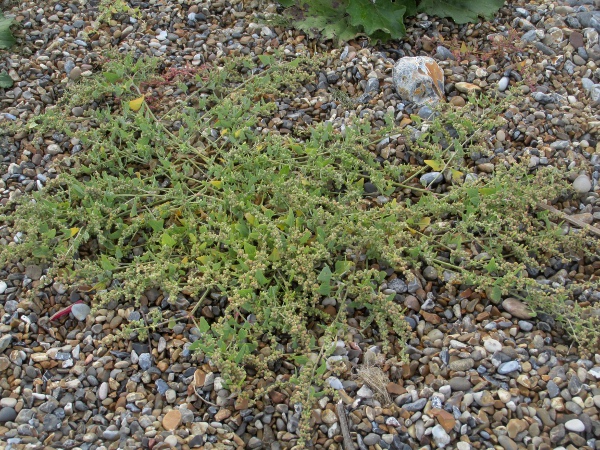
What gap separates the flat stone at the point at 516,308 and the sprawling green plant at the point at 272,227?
6cm

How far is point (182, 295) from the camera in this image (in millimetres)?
2779

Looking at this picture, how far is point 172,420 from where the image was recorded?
239cm

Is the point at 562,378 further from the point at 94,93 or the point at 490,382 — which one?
the point at 94,93

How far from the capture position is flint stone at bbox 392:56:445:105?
346cm

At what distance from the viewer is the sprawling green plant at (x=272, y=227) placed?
259 cm

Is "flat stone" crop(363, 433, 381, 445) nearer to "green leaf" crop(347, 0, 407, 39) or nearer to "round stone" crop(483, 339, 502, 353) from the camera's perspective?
"round stone" crop(483, 339, 502, 353)

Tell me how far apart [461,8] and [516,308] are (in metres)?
2.09

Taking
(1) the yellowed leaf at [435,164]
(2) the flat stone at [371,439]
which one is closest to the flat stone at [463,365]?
(2) the flat stone at [371,439]

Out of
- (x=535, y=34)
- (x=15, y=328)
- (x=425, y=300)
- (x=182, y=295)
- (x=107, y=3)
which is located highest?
(x=535, y=34)

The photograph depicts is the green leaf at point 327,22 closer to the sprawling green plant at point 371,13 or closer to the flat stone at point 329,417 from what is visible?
the sprawling green plant at point 371,13

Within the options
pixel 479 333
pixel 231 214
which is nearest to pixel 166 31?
pixel 231 214

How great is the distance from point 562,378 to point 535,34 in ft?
7.25

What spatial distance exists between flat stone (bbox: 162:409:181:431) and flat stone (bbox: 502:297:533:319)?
1.33 metres

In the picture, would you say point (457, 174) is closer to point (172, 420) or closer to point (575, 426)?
point (575, 426)
